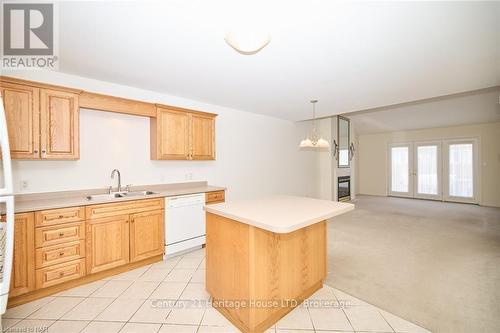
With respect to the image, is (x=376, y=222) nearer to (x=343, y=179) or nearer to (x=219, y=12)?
(x=343, y=179)

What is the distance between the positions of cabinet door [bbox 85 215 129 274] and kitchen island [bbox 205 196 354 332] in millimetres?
1274

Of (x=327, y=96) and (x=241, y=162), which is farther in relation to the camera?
(x=241, y=162)

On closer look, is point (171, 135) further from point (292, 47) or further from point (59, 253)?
point (292, 47)

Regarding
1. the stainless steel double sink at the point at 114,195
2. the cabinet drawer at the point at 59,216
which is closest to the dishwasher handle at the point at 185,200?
the stainless steel double sink at the point at 114,195

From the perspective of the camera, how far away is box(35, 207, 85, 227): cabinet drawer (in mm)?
2215

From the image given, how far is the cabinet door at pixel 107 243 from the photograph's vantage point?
8.23 ft

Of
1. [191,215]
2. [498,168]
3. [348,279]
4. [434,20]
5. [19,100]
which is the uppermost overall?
[434,20]

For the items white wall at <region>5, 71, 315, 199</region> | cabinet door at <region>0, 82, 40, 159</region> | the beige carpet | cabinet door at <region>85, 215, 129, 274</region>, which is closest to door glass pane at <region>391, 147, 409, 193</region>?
the beige carpet

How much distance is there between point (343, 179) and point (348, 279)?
5.16 m

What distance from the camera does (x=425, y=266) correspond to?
2.88 metres

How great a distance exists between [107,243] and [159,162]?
56.1 inches

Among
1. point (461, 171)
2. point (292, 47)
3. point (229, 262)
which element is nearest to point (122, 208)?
point (229, 262)

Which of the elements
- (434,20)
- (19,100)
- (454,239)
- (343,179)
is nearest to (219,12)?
(434,20)

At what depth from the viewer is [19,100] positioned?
2318mm
